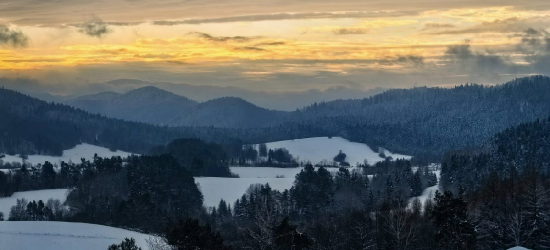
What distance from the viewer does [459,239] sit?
65562 mm

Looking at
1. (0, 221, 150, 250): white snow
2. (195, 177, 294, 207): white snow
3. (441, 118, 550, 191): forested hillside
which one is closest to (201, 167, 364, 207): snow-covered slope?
(195, 177, 294, 207): white snow

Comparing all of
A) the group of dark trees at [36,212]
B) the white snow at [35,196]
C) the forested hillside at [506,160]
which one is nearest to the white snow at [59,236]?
the group of dark trees at [36,212]

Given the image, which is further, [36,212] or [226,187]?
[226,187]

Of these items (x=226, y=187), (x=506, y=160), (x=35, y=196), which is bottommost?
(x=35, y=196)

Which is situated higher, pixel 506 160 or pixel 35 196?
pixel 506 160

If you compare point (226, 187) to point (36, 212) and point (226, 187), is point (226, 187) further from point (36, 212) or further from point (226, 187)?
point (36, 212)

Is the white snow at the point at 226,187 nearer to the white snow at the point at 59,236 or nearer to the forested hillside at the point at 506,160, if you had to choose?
the forested hillside at the point at 506,160

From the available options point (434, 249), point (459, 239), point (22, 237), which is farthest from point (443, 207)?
point (22, 237)

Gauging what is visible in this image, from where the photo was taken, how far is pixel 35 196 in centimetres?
15200

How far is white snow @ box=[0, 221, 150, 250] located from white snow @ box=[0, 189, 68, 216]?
146ft

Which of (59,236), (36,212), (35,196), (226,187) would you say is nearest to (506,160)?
(226,187)

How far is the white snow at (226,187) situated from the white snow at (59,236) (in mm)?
58987

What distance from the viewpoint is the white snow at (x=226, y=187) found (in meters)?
165

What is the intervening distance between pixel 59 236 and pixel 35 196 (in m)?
64.0
